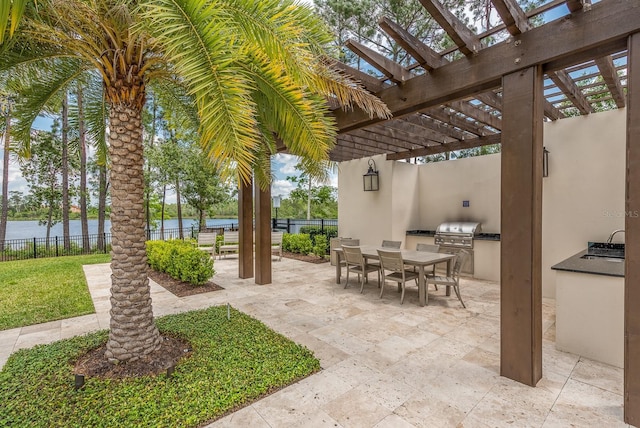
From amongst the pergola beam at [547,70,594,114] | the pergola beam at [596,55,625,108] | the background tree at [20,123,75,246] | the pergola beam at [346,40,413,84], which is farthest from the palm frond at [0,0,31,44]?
the background tree at [20,123,75,246]

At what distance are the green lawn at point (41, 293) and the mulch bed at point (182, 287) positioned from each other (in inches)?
50.7

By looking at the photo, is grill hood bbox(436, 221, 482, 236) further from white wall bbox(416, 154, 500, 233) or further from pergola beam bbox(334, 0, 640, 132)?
pergola beam bbox(334, 0, 640, 132)

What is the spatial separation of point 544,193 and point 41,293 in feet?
31.1

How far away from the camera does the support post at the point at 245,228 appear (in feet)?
22.3

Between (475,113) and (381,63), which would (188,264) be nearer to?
(381,63)

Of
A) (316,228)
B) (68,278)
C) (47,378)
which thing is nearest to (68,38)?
(47,378)

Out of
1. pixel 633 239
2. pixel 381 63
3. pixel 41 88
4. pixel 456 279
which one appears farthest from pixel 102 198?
pixel 633 239

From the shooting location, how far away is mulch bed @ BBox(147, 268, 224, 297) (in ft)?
18.8

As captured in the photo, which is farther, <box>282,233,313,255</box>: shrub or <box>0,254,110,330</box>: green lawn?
<box>282,233,313,255</box>: shrub

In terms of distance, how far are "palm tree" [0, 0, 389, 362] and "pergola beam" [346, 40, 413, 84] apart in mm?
310

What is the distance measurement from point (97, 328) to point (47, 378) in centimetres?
142

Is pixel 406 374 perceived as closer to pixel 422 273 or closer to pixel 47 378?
pixel 422 273

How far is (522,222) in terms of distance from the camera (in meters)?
2.62

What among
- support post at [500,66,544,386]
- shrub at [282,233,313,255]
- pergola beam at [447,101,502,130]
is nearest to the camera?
support post at [500,66,544,386]
